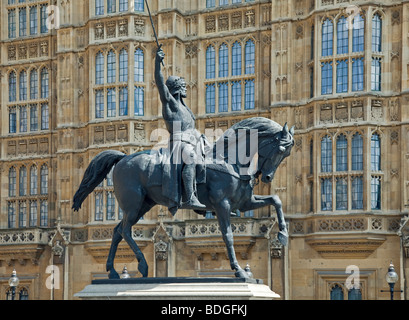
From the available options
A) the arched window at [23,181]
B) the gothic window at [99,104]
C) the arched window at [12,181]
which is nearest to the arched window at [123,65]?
the gothic window at [99,104]

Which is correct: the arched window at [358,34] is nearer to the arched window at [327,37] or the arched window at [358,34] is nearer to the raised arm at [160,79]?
the arched window at [327,37]

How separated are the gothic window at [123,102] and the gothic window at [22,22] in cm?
677

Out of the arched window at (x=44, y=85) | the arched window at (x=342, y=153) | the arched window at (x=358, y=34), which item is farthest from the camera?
the arched window at (x=44, y=85)

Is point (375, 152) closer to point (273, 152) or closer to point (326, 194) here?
Answer: point (326, 194)

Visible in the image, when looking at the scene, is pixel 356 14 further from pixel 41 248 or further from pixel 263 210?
pixel 41 248

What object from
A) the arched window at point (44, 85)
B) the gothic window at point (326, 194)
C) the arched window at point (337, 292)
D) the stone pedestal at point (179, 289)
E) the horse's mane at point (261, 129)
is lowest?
the arched window at point (337, 292)

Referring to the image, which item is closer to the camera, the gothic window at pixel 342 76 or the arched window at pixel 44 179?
the gothic window at pixel 342 76

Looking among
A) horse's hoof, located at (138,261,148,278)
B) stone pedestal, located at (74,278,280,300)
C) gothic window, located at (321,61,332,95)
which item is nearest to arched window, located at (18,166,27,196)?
gothic window, located at (321,61,332,95)

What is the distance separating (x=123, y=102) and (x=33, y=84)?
555 centimetres

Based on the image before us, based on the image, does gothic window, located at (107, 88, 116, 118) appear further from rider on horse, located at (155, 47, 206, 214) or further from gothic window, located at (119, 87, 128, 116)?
rider on horse, located at (155, 47, 206, 214)

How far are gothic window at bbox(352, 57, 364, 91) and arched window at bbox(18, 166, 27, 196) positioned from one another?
16.1 m

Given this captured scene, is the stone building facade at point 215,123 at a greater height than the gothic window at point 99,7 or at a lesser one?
lesser

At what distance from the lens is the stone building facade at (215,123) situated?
3033cm

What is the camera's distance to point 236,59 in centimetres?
3391
